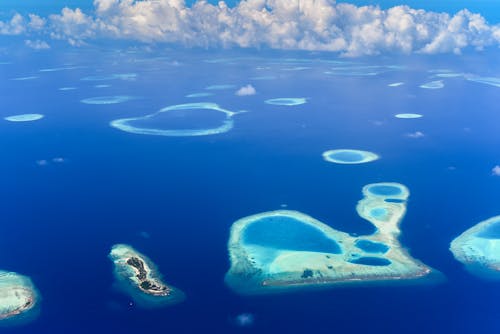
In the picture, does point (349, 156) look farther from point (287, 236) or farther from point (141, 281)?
point (141, 281)

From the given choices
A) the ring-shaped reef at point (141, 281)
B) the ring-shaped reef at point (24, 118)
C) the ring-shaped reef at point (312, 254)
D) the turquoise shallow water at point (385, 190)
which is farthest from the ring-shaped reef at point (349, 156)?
the ring-shaped reef at point (24, 118)

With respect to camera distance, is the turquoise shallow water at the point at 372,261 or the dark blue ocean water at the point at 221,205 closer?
the dark blue ocean water at the point at 221,205

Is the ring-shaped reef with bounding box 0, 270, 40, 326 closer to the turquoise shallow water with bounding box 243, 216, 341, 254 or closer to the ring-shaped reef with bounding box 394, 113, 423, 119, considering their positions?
the turquoise shallow water with bounding box 243, 216, 341, 254

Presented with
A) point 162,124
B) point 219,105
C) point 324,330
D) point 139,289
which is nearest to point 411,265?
point 324,330

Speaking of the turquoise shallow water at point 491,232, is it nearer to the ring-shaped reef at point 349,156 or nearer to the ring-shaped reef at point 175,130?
the ring-shaped reef at point 349,156

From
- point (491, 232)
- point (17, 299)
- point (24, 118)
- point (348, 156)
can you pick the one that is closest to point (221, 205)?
point (17, 299)

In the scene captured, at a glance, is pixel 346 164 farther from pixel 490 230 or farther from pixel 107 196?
pixel 107 196
